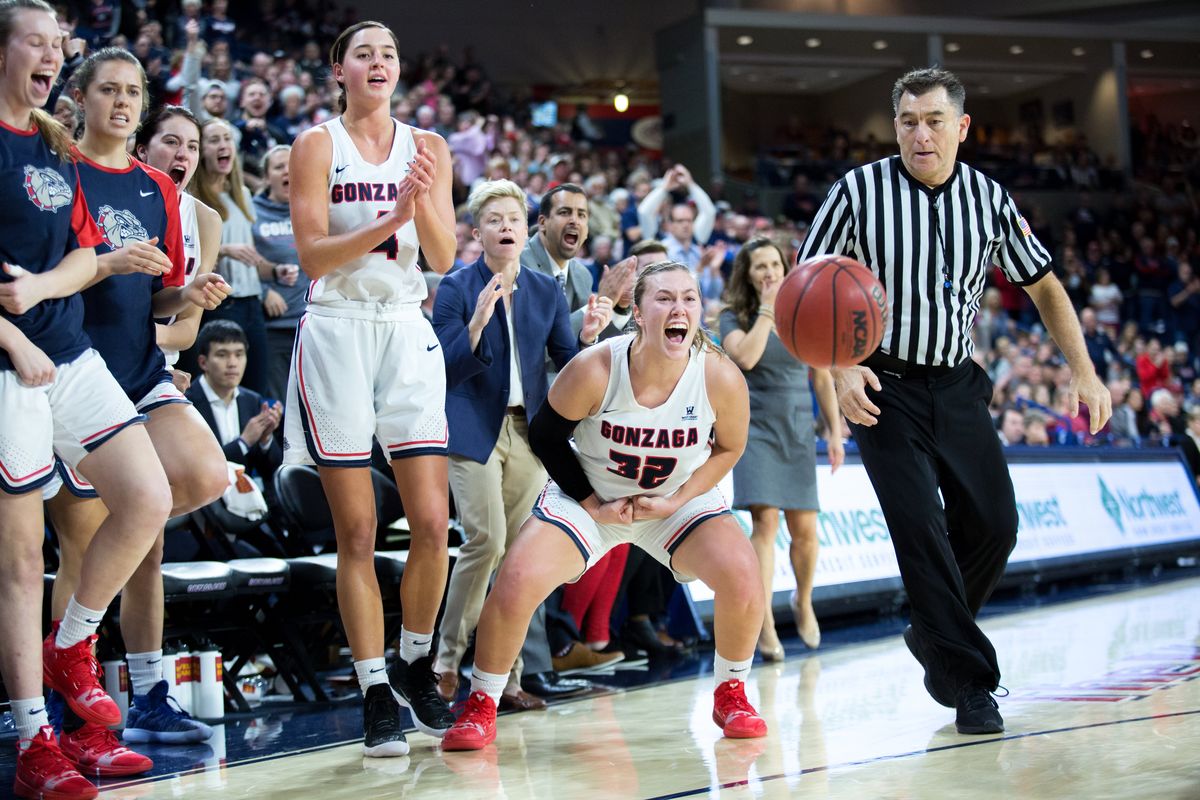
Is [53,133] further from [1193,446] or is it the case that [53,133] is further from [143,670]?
[1193,446]

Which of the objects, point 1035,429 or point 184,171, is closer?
point 184,171

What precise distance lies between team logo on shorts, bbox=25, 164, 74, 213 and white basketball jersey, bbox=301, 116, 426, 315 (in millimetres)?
837

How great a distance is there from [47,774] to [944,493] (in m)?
3.04

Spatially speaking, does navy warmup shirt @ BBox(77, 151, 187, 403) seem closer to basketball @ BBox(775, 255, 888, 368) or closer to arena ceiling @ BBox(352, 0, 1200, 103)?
basketball @ BBox(775, 255, 888, 368)

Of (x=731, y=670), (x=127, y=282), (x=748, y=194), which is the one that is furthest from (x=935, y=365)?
(x=748, y=194)

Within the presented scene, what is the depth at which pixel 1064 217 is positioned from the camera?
24812mm

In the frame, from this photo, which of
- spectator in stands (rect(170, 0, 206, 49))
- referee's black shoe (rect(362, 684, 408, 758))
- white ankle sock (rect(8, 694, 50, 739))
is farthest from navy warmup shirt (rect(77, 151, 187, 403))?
spectator in stands (rect(170, 0, 206, 49))

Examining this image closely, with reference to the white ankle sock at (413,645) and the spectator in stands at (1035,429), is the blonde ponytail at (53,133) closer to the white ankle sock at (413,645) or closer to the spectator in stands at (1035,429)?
the white ankle sock at (413,645)

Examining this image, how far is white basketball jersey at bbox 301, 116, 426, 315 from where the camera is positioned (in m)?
4.36

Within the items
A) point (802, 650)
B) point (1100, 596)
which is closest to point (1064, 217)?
point (1100, 596)

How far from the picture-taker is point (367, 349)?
4.39 m

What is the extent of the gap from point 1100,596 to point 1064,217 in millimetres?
16714

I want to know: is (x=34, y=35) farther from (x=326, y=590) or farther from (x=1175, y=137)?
(x=1175, y=137)

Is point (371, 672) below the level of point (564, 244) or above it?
below
